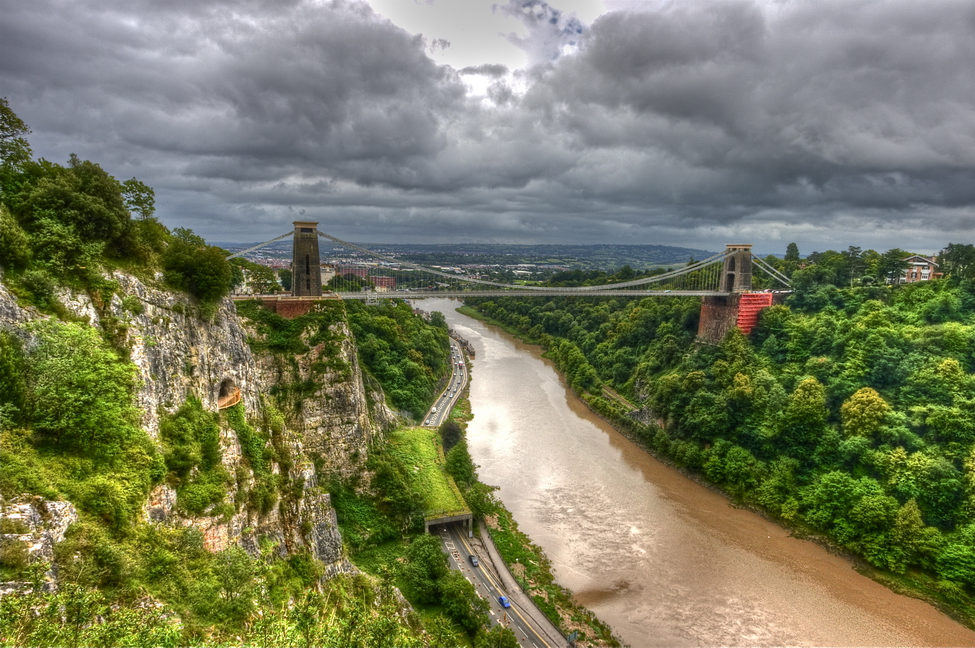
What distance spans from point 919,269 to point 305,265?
34634 millimetres

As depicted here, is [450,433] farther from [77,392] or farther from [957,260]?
[957,260]

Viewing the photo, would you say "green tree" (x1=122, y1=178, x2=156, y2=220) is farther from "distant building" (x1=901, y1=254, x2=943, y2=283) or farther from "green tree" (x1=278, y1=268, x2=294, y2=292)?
"distant building" (x1=901, y1=254, x2=943, y2=283)

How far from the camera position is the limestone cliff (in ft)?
25.4

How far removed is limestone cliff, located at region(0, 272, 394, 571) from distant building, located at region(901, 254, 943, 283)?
33.7m

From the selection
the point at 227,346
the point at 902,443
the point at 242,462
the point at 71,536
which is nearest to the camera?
the point at 71,536

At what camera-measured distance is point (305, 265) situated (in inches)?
714

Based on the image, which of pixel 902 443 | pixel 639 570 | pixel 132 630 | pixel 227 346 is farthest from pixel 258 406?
pixel 902 443

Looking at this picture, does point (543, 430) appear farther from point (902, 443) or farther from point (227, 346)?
point (227, 346)

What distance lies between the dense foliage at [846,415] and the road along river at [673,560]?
1303 millimetres

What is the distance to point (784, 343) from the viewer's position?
2455cm

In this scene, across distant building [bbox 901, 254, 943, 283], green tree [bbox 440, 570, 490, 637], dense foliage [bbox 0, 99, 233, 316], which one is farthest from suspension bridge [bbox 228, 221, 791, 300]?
green tree [bbox 440, 570, 490, 637]

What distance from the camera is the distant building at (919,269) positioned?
2892 centimetres

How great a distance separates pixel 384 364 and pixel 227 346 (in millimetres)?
15648

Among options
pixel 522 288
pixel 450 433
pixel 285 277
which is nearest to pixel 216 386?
pixel 450 433
